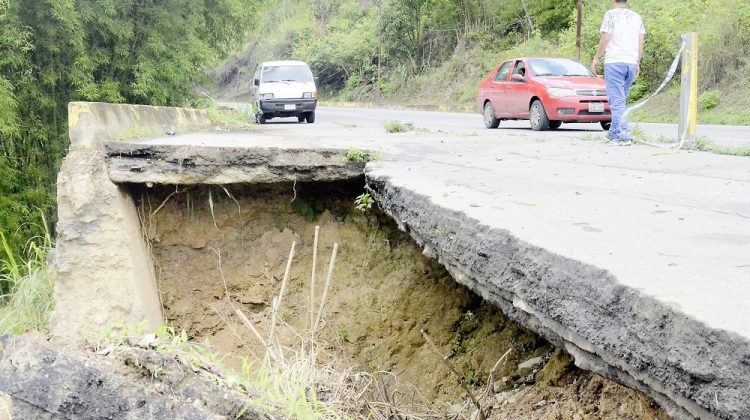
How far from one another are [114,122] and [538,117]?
774cm

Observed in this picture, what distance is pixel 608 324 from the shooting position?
6.82 ft

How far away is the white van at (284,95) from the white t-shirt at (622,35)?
1049cm

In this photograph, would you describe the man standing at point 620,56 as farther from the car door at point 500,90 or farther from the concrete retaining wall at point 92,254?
the car door at point 500,90

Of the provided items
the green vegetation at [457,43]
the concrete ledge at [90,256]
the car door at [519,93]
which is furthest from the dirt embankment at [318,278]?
the green vegetation at [457,43]

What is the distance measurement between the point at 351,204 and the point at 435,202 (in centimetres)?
260

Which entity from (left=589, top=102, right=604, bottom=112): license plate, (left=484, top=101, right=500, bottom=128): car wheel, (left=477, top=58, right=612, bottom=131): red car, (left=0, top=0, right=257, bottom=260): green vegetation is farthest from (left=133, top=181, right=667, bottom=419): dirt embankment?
(left=484, top=101, right=500, bottom=128): car wheel

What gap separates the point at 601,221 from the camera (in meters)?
3.09

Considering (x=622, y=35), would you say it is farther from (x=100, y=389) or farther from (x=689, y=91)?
(x=100, y=389)

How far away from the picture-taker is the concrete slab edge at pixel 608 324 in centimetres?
166

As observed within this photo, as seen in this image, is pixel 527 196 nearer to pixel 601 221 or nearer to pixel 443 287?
pixel 601 221

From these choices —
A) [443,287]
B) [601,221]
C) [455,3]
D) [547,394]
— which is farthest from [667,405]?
[455,3]

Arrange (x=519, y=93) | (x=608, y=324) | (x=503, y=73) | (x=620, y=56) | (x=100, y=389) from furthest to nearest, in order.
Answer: (x=503, y=73) < (x=519, y=93) < (x=620, y=56) < (x=100, y=389) < (x=608, y=324)

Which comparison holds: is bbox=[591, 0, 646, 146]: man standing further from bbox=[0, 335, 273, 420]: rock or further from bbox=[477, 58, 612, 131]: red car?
bbox=[0, 335, 273, 420]: rock


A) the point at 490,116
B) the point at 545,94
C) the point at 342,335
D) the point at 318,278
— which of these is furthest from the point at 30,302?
the point at 490,116
